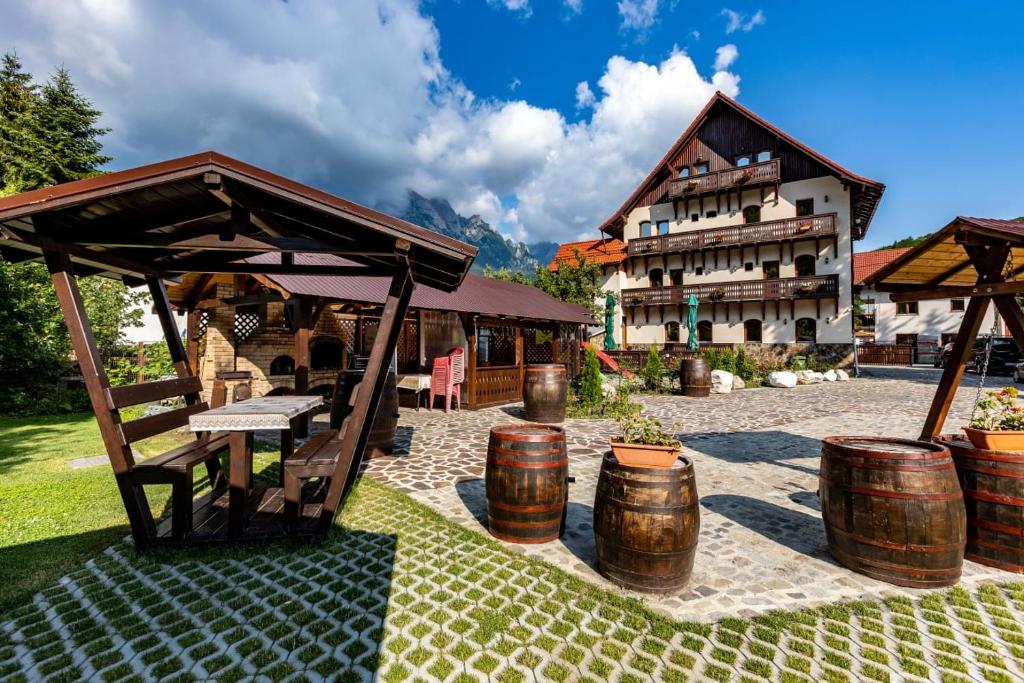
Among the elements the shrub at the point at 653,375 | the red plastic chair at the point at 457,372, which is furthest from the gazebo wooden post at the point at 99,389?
the shrub at the point at 653,375

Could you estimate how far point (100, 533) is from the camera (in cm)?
383

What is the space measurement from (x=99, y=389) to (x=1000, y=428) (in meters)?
6.93

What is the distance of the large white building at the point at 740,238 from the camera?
21688 millimetres

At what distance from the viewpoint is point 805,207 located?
74.1 ft

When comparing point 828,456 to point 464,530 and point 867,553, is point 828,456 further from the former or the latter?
point 464,530

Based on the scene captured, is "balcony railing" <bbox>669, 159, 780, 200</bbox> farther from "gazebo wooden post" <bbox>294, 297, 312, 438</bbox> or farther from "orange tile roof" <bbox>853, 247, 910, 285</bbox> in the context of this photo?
"gazebo wooden post" <bbox>294, 297, 312, 438</bbox>

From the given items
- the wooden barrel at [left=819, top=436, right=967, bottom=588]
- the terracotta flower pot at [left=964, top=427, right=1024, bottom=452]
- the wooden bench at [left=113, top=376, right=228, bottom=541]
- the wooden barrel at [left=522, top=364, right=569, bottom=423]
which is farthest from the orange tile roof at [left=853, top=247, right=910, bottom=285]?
the wooden bench at [left=113, top=376, right=228, bottom=541]

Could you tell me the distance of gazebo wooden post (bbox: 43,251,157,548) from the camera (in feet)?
10.9

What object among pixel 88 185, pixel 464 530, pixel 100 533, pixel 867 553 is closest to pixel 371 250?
pixel 88 185

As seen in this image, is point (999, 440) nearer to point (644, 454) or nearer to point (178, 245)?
point (644, 454)

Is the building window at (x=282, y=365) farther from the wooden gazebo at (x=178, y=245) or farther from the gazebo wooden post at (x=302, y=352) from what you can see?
the wooden gazebo at (x=178, y=245)

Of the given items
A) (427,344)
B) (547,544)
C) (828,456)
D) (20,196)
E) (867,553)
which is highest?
(20,196)

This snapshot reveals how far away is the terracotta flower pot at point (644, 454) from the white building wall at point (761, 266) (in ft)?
78.7

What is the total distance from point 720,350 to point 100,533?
2565 cm
